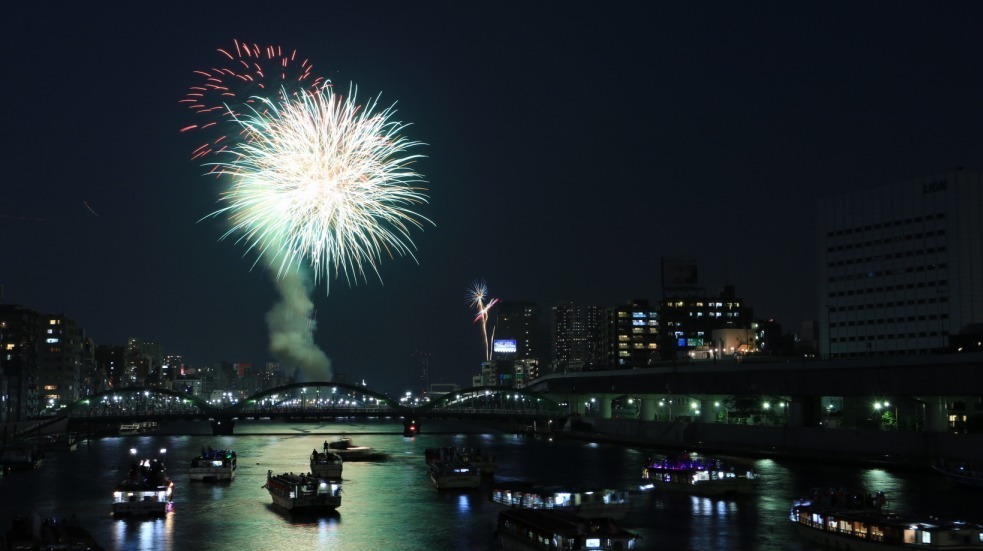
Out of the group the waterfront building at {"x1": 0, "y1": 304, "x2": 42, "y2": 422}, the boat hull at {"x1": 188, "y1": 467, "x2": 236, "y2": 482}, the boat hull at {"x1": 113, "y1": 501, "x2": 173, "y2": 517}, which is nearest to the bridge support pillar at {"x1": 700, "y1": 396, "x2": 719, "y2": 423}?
the boat hull at {"x1": 188, "y1": 467, "x2": 236, "y2": 482}

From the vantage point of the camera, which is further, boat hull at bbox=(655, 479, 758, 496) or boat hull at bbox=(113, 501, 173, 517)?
boat hull at bbox=(655, 479, 758, 496)

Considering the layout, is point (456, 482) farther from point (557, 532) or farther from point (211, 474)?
point (557, 532)

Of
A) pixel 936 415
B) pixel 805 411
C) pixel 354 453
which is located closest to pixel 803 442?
pixel 805 411

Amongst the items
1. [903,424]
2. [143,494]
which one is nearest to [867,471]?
[903,424]

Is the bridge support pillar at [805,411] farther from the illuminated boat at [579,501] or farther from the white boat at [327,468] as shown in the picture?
the illuminated boat at [579,501]

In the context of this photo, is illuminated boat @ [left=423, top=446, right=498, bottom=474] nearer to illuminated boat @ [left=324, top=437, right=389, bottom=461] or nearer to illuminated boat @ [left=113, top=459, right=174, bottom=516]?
illuminated boat @ [left=324, top=437, right=389, bottom=461]

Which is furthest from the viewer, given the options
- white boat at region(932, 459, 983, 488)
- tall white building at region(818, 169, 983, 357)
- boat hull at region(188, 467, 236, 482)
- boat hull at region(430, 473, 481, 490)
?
tall white building at region(818, 169, 983, 357)

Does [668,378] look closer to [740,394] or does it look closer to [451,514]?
[740,394]
